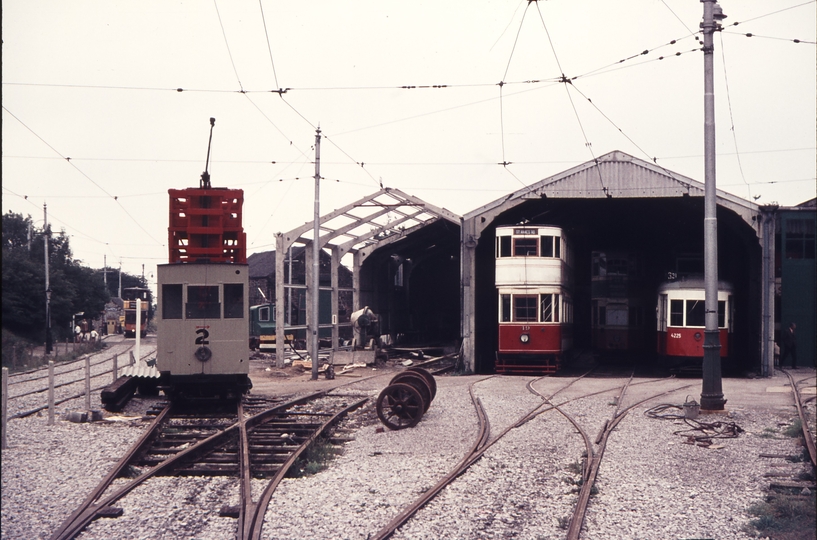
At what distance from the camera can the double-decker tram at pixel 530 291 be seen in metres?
22.9

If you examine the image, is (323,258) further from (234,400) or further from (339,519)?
(339,519)

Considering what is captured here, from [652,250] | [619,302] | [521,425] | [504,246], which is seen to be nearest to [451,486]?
[521,425]

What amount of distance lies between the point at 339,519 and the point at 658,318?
64.7ft

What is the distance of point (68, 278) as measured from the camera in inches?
1601

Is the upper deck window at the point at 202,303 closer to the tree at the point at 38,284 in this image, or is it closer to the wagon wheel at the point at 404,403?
the wagon wheel at the point at 404,403

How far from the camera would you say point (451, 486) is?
26.6 ft

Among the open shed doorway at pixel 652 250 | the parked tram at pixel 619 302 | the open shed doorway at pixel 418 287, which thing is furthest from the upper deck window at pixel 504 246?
the open shed doorway at pixel 418 287

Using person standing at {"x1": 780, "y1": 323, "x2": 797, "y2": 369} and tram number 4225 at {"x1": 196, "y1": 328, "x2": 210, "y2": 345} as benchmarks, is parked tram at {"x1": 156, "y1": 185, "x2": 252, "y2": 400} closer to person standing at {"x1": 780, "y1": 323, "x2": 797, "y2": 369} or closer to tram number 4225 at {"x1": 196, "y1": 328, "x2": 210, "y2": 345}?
tram number 4225 at {"x1": 196, "y1": 328, "x2": 210, "y2": 345}

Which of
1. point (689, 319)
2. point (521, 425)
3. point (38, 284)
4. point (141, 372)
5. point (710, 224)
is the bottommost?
point (521, 425)

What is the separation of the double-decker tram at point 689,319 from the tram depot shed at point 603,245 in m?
0.98

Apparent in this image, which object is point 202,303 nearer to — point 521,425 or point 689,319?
point 521,425

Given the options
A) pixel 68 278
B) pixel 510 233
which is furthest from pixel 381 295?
pixel 68 278

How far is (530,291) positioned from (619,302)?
21.3ft

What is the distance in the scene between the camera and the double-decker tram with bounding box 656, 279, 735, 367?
74.2ft
